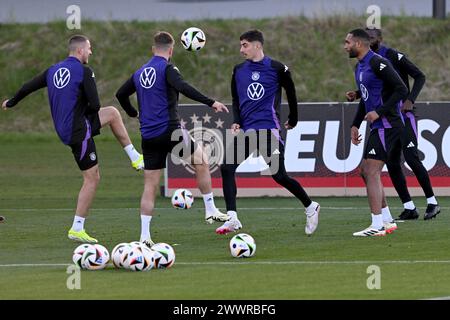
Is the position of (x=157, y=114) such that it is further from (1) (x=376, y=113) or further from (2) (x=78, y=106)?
(1) (x=376, y=113)

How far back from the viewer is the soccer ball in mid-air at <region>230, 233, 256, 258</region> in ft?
43.0

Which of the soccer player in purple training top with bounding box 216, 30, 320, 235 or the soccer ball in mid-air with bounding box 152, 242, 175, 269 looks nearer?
the soccer ball in mid-air with bounding box 152, 242, 175, 269

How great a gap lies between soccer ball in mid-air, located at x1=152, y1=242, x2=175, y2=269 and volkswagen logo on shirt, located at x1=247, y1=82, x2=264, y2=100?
3346 millimetres

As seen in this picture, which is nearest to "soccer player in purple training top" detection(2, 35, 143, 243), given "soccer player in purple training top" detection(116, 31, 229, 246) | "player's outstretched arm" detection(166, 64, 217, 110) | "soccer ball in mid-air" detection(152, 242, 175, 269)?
"soccer player in purple training top" detection(116, 31, 229, 246)

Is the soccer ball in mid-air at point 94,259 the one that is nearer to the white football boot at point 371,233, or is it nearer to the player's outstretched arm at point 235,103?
the player's outstretched arm at point 235,103

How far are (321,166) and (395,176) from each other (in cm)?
407

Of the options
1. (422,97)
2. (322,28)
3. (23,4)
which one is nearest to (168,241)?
(422,97)

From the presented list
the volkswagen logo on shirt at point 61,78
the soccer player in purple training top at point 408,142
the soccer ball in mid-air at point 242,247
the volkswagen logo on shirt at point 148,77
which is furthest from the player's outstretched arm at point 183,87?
the soccer player in purple training top at point 408,142

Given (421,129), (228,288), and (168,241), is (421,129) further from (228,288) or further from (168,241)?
(228,288)

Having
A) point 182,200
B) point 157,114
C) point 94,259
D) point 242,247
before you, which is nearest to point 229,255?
point 242,247

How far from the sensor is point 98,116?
623 inches

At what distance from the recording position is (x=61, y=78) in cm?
1489

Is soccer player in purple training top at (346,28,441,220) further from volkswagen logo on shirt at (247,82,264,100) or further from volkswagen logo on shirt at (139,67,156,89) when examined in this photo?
volkswagen logo on shirt at (139,67,156,89)

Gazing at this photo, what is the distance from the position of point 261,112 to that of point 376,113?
54.8 inches
